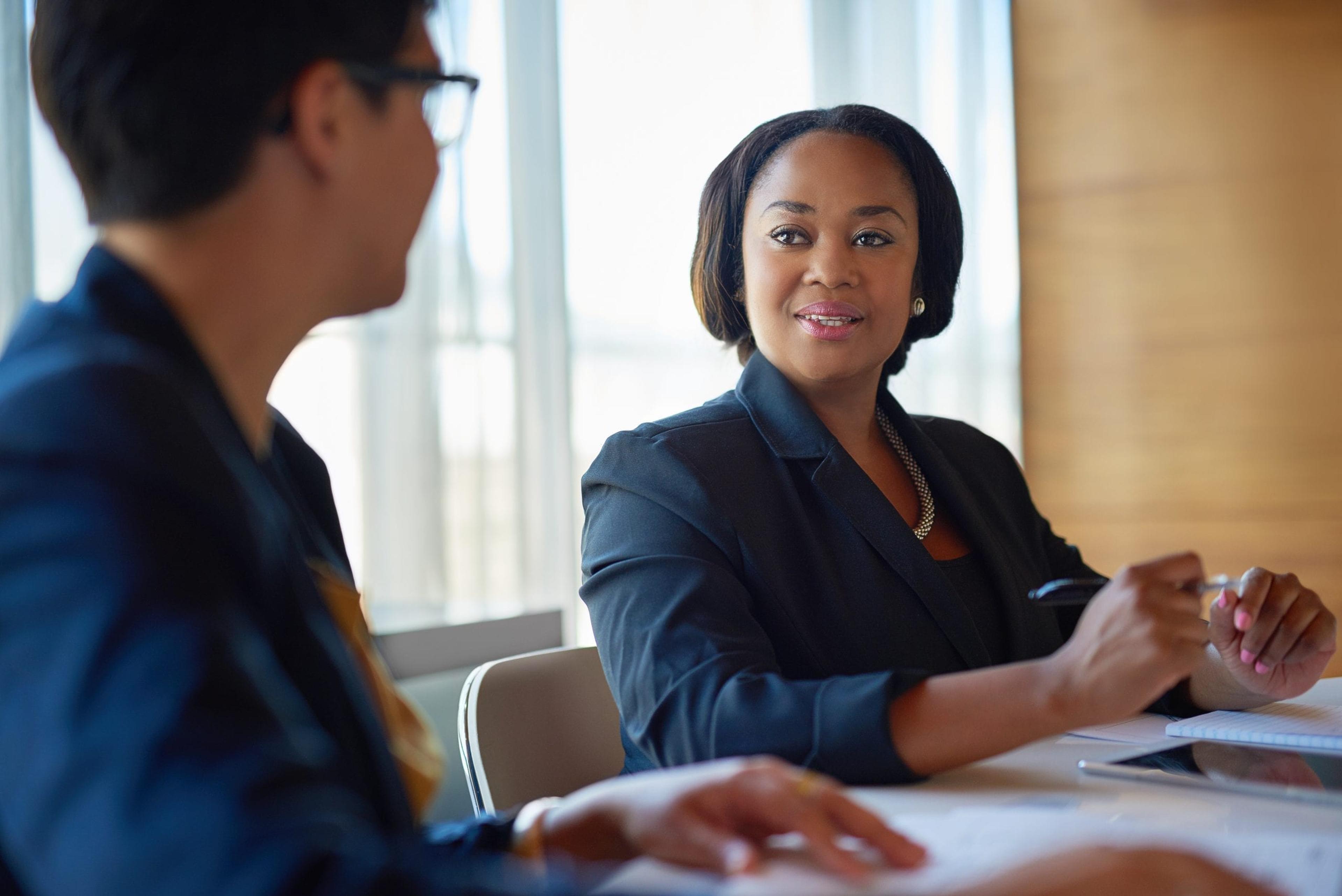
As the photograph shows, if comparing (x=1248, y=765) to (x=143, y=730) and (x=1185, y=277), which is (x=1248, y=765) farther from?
(x=1185, y=277)

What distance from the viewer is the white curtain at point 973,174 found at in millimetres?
4035

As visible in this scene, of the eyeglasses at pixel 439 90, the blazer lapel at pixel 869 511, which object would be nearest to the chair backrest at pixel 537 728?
the blazer lapel at pixel 869 511

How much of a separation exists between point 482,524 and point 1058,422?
7.22 ft

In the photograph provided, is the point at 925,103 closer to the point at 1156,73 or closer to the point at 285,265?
the point at 1156,73

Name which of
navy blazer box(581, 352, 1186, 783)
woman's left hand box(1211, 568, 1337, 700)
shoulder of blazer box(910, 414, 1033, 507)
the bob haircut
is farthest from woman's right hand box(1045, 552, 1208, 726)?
the bob haircut

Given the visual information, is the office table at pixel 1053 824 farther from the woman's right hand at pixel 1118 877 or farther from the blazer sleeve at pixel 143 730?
the blazer sleeve at pixel 143 730

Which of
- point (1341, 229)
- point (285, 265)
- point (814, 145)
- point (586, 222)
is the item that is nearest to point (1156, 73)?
point (1341, 229)

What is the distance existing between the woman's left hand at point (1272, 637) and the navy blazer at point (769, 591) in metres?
0.29

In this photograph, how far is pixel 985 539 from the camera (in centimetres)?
167

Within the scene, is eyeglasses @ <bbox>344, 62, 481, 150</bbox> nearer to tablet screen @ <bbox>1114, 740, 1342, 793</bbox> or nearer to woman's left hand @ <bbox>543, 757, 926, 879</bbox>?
woman's left hand @ <bbox>543, 757, 926, 879</bbox>

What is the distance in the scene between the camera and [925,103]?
406 centimetres

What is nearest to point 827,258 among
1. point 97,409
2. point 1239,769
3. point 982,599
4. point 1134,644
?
point 982,599

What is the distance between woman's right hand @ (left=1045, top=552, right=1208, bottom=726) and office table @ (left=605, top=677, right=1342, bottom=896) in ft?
0.24

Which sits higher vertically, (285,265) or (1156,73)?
(1156,73)
